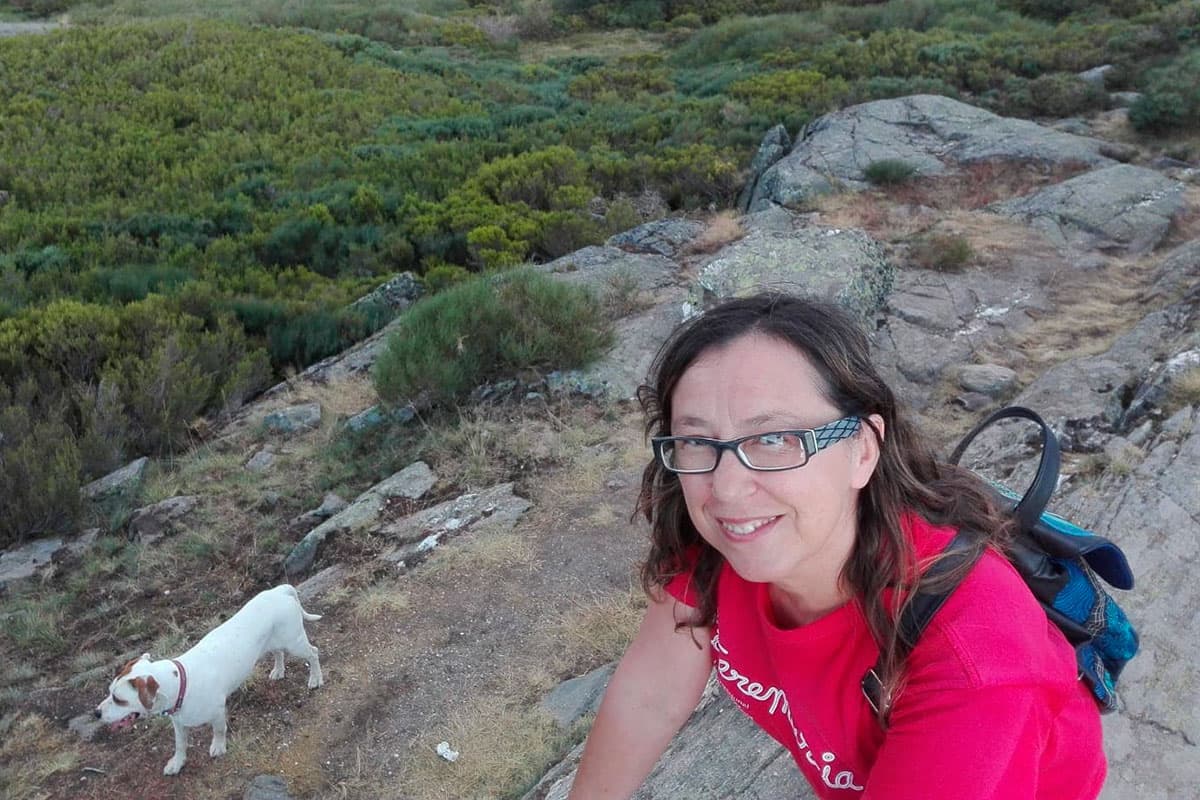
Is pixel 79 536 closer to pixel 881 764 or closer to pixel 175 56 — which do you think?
pixel 881 764

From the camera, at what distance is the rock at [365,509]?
5.52m

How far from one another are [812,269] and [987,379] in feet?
5.35

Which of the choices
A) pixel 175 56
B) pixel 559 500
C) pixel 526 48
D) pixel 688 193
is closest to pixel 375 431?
pixel 559 500

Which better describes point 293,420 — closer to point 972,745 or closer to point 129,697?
point 129,697

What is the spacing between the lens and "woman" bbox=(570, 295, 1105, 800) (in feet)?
4.14

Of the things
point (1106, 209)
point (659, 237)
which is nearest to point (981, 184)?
point (1106, 209)

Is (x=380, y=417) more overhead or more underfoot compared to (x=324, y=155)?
more overhead

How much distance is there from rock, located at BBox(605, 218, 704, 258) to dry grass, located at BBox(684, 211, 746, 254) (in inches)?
4.7

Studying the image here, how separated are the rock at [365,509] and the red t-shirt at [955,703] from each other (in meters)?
4.36

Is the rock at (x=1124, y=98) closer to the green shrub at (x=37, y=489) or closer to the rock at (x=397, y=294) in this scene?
the rock at (x=397, y=294)

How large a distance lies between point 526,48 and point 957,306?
69.9 feet

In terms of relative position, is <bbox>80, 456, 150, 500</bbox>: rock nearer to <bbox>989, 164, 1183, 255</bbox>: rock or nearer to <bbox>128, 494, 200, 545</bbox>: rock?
<bbox>128, 494, 200, 545</bbox>: rock

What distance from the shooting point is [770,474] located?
1.46 metres

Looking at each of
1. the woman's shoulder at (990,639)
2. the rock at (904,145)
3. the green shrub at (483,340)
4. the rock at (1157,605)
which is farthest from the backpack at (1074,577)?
the rock at (904,145)
